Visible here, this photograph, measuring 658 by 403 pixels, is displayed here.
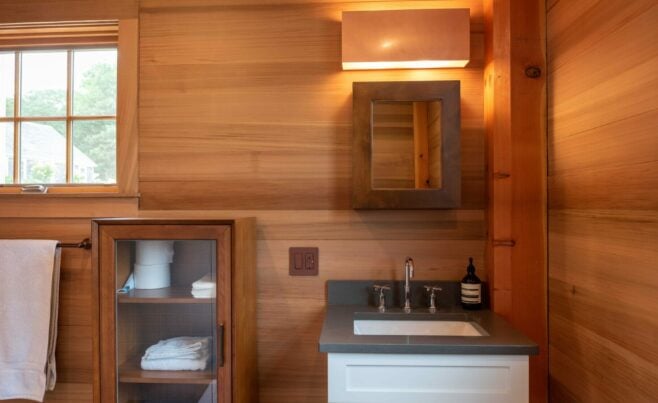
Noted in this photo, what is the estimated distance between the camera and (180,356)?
129 centimetres

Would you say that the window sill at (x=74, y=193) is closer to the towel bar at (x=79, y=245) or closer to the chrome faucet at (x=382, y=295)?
the towel bar at (x=79, y=245)

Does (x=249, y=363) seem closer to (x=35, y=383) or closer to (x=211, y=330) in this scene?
(x=211, y=330)

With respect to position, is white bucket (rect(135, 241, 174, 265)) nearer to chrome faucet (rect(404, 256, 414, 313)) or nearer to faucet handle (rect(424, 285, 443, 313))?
chrome faucet (rect(404, 256, 414, 313))

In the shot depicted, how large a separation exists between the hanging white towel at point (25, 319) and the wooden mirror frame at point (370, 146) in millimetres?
1183

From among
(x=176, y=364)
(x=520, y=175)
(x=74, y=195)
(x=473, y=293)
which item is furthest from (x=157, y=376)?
(x=520, y=175)

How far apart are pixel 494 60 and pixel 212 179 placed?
3.74ft

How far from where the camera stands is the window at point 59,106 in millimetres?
1618

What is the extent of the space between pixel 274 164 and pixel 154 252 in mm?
536

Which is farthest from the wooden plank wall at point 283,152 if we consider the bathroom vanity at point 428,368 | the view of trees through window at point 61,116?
the bathroom vanity at point 428,368

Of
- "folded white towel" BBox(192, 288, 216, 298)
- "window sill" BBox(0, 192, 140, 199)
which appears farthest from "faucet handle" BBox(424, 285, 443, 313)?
"window sill" BBox(0, 192, 140, 199)

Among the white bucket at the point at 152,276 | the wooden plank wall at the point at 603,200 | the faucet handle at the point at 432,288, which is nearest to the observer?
the wooden plank wall at the point at 603,200

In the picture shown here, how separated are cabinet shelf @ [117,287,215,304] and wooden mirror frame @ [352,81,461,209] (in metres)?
0.64

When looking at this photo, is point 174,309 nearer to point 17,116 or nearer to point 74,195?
point 74,195

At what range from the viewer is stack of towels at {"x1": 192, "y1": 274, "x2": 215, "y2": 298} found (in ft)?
4.10
